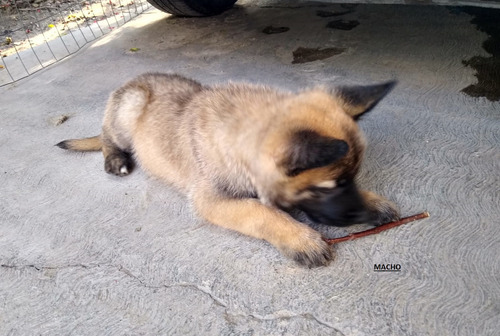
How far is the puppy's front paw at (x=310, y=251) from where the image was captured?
2.23m

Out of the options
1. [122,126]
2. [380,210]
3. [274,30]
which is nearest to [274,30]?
[274,30]

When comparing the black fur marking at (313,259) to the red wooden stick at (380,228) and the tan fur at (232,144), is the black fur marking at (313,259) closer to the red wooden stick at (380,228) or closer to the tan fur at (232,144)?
the tan fur at (232,144)

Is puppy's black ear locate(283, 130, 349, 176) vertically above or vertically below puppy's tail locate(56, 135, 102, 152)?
above

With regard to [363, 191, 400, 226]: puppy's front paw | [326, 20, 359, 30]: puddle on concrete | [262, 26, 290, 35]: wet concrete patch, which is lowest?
[363, 191, 400, 226]: puppy's front paw

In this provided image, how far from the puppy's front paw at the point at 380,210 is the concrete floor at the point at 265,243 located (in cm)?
8

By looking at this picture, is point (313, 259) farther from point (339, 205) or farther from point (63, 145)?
point (63, 145)

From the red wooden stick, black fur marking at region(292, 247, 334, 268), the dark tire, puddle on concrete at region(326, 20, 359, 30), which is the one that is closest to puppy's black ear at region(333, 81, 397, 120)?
the red wooden stick

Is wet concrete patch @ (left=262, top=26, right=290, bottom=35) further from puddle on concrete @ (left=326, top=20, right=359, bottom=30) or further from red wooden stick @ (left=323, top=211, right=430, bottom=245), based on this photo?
red wooden stick @ (left=323, top=211, right=430, bottom=245)

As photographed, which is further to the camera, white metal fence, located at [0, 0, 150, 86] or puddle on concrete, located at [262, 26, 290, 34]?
white metal fence, located at [0, 0, 150, 86]

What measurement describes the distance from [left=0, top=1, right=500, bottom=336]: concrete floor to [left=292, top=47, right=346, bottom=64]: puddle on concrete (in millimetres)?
108

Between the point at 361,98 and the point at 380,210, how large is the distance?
2.16 feet

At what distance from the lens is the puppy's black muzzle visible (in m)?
2.06

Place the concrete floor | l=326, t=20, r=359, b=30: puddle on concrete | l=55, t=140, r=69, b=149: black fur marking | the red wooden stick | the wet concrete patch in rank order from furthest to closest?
1. the wet concrete patch
2. l=326, t=20, r=359, b=30: puddle on concrete
3. l=55, t=140, r=69, b=149: black fur marking
4. the red wooden stick
5. the concrete floor

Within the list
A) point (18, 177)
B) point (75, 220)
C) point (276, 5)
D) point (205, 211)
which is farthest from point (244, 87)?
point (276, 5)
